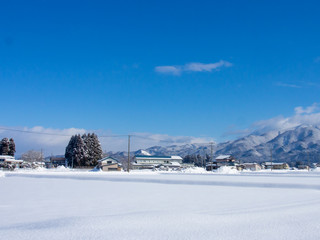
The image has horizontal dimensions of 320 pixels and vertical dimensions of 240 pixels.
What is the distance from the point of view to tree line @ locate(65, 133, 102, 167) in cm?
5987

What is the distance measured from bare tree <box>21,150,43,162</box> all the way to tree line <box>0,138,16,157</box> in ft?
66.6

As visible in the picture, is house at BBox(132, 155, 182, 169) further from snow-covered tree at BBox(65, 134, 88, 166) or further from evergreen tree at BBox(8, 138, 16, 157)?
evergreen tree at BBox(8, 138, 16, 157)

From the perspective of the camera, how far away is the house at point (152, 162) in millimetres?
82000

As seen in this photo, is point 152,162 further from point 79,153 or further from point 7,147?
point 7,147

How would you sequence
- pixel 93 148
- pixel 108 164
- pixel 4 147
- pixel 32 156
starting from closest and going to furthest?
pixel 108 164 → pixel 93 148 → pixel 4 147 → pixel 32 156

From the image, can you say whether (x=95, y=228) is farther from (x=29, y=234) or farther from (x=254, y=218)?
(x=254, y=218)

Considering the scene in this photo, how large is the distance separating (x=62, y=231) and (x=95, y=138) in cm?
5892

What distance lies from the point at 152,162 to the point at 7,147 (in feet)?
126

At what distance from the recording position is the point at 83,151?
60.1 m

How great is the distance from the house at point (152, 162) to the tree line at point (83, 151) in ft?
70.6

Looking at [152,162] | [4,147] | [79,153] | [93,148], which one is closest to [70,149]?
[79,153]

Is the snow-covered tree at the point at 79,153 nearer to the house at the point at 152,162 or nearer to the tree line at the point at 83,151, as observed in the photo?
the tree line at the point at 83,151

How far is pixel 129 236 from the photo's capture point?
15.0ft

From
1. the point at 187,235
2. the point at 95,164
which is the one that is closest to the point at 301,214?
the point at 187,235
